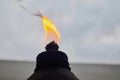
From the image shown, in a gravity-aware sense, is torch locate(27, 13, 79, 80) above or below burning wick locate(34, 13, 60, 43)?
below

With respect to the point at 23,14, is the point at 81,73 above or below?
below

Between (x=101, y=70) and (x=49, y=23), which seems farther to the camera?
(x=101, y=70)

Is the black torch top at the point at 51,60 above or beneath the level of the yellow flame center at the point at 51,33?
beneath

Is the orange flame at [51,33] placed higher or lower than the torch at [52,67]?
higher

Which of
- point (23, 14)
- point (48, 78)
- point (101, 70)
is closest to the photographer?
point (48, 78)

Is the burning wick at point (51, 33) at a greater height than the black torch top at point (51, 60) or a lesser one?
greater

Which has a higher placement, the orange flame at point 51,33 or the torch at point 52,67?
the orange flame at point 51,33

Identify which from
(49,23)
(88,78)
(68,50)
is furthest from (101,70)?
(49,23)

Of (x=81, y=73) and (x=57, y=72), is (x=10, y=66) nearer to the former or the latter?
(x=81, y=73)

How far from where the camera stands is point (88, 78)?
912 mm

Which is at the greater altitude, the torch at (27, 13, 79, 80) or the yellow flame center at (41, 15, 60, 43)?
the yellow flame center at (41, 15, 60, 43)

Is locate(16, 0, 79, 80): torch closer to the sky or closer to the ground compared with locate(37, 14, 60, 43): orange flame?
closer to the ground

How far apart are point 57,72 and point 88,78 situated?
641mm

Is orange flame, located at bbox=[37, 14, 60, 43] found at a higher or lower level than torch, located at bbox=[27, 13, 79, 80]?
higher
